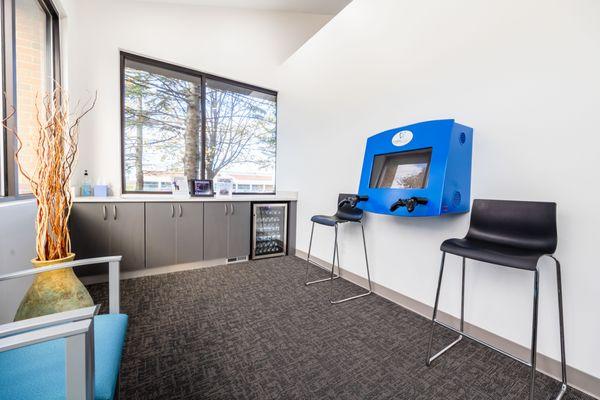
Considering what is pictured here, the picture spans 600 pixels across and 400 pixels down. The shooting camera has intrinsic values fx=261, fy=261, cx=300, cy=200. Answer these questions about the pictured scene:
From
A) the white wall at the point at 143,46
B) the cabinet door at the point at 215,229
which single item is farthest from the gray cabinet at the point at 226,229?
the white wall at the point at 143,46

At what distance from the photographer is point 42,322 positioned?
67 centimetres

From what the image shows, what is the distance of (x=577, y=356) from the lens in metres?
1.44

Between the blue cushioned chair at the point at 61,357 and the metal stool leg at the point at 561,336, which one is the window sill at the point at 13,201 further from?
the metal stool leg at the point at 561,336

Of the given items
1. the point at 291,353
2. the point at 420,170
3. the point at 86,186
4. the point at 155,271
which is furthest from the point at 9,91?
the point at 420,170

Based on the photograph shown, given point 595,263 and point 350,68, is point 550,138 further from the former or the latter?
point 350,68

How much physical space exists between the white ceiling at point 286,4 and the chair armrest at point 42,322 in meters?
3.94

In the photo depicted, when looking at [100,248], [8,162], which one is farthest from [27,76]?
[100,248]

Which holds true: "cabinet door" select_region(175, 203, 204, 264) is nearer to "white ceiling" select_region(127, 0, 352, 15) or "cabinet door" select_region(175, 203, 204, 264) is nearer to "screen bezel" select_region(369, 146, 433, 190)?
"screen bezel" select_region(369, 146, 433, 190)

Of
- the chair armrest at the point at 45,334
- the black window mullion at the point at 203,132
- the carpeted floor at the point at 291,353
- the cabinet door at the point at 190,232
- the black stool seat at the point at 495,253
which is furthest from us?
the black window mullion at the point at 203,132

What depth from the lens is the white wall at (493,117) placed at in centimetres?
142

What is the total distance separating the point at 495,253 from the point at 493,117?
955 mm

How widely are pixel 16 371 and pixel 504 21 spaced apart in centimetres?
295

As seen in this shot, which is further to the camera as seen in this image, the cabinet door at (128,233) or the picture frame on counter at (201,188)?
the picture frame on counter at (201,188)

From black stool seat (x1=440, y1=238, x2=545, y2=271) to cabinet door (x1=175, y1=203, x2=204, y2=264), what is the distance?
2.69m
